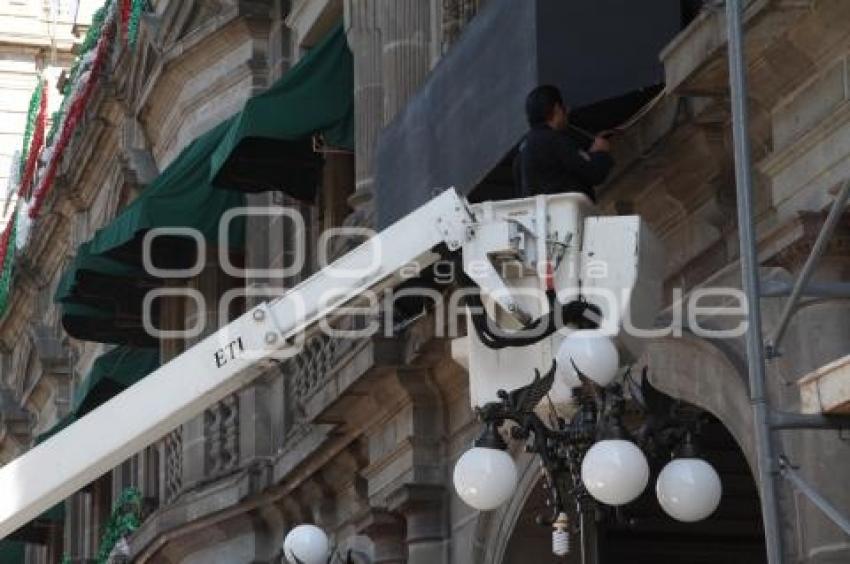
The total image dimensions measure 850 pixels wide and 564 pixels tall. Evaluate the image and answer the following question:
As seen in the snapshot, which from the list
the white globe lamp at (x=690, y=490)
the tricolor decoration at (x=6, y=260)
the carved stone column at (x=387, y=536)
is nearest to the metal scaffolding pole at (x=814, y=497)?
the white globe lamp at (x=690, y=490)

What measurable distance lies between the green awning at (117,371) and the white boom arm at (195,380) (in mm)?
13790

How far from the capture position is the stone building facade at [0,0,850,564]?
44.7 feet

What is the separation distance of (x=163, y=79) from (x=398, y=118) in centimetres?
919

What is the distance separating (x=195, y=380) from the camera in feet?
52.6

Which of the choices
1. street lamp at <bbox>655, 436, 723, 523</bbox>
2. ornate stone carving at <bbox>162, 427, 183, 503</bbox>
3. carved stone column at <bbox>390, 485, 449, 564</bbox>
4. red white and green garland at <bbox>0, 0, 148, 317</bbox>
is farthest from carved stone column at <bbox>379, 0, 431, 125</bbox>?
street lamp at <bbox>655, 436, 723, 523</bbox>

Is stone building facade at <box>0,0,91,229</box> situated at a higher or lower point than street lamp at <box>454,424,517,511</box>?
higher

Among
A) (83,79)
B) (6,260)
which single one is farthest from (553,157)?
(6,260)

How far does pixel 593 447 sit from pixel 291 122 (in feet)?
38.0

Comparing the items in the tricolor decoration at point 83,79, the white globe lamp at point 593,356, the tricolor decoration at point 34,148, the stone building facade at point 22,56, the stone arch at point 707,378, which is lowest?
the white globe lamp at point 593,356

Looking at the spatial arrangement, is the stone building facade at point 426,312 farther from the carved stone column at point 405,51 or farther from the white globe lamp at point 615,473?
the white globe lamp at point 615,473

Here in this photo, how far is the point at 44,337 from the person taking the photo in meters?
39.1

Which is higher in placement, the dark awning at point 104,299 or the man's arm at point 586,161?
the dark awning at point 104,299

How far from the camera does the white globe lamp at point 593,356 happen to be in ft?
40.3

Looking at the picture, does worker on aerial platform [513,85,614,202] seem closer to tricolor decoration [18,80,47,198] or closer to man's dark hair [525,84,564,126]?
man's dark hair [525,84,564,126]
